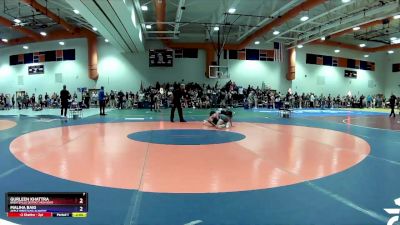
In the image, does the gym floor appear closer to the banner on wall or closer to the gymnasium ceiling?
the gymnasium ceiling

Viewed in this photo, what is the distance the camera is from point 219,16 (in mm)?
18328

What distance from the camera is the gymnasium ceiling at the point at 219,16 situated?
15234 millimetres

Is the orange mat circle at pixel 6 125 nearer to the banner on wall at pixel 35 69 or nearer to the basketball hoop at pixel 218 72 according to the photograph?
the basketball hoop at pixel 218 72

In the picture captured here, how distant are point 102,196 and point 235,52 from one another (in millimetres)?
23440

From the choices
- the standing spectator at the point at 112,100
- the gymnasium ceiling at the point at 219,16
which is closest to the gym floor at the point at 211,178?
the gymnasium ceiling at the point at 219,16

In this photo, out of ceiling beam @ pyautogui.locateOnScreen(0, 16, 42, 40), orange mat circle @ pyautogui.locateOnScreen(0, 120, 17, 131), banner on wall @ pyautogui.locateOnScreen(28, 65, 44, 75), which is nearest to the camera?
orange mat circle @ pyautogui.locateOnScreen(0, 120, 17, 131)

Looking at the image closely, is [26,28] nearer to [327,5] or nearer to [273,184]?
[327,5]

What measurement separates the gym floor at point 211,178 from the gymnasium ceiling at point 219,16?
755cm

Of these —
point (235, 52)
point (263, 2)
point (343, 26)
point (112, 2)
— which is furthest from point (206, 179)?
point (235, 52)

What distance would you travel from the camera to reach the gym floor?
9.21ft
